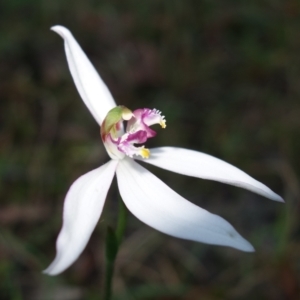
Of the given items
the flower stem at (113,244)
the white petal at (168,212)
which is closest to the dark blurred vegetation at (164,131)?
the flower stem at (113,244)

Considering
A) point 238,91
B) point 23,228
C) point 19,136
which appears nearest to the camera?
point 23,228

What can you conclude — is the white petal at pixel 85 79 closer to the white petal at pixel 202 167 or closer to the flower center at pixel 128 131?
the flower center at pixel 128 131

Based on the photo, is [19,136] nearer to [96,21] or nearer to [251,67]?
[96,21]

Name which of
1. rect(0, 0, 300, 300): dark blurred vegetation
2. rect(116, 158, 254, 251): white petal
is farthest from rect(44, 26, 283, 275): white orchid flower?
rect(0, 0, 300, 300): dark blurred vegetation

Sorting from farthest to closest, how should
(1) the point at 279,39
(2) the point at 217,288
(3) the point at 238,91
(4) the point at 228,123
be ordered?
1. (1) the point at 279,39
2. (3) the point at 238,91
3. (4) the point at 228,123
4. (2) the point at 217,288

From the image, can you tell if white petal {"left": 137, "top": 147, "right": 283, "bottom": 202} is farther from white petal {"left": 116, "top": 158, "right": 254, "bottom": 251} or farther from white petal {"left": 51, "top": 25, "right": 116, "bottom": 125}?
white petal {"left": 51, "top": 25, "right": 116, "bottom": 125}

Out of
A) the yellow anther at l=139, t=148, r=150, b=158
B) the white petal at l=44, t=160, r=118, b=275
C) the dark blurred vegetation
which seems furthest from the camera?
the dark blurred vegetation

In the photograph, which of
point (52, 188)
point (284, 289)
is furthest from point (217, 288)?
point (52, 188)
